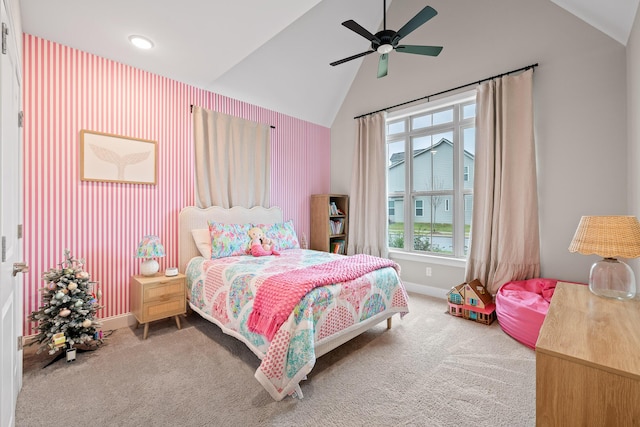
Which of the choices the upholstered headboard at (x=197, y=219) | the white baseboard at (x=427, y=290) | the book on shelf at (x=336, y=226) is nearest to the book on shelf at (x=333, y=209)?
the book on shelf at (x=336, y=226)

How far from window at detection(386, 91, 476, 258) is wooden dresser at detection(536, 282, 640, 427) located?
2645 mm

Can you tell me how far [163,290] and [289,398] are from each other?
1.66m

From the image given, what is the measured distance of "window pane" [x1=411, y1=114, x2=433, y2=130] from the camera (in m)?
3.99

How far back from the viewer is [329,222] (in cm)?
455

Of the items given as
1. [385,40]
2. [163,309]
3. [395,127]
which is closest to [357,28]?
[385,40]

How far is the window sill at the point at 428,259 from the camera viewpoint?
3629 mm

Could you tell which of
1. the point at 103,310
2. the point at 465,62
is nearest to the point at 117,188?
the point at 103,310

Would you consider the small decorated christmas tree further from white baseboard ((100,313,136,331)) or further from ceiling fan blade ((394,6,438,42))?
ceiling fan blade ((394,6,438,42))

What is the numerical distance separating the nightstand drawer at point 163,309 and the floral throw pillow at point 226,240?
1.82ft

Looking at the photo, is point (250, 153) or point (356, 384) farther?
point (250, 153)

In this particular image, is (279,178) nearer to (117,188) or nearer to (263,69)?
(263,69)

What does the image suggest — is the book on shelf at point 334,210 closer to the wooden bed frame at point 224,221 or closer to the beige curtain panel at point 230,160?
the wooden bed frame at point 224,221

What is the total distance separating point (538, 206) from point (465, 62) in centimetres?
195

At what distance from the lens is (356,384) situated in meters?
1.94
